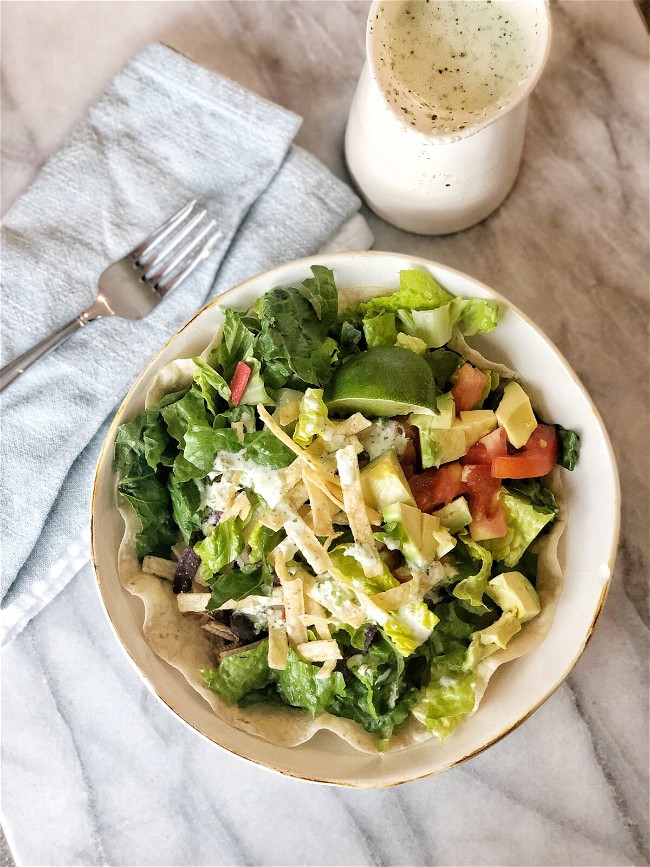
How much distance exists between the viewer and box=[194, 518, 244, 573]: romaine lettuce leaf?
1.52 meters

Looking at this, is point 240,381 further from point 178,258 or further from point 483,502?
point 483,502

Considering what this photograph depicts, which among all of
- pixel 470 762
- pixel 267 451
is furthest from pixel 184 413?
pixel 470 762

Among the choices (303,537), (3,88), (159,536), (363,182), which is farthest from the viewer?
(3,88)

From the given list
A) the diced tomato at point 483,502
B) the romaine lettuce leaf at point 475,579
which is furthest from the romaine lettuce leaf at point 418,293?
the romaine lettuce leaf at point 475,579

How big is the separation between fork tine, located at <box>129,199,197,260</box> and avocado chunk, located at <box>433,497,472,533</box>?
2.86ft

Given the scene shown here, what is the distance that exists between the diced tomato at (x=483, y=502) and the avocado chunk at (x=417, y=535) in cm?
7

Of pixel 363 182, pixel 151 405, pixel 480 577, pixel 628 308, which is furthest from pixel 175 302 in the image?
pixel 628 308

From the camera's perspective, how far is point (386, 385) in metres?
1.42

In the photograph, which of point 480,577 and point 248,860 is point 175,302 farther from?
point 248,860

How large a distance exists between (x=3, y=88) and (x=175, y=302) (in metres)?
0.72

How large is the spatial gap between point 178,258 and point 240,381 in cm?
41

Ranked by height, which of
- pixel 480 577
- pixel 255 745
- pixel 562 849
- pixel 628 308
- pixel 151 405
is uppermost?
pixel 628 308

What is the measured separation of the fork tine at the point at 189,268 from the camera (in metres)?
1.78

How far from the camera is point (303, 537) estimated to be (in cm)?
149
